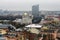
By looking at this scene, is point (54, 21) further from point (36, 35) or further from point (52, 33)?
point (36, 35)

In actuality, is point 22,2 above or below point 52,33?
above

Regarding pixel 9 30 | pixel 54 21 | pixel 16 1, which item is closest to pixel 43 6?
pixel 54 21

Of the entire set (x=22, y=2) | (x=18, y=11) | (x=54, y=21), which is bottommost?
(x=54, y=21)

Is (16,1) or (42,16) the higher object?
(16,1)

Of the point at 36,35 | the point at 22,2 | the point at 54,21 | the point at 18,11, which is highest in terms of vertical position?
the point at 22,2

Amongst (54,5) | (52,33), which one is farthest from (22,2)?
(52,33)

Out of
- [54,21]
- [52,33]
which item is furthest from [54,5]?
[52,33]

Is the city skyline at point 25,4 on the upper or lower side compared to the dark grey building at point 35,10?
upper

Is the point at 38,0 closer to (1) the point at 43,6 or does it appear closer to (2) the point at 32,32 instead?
(1) the point at 43,6

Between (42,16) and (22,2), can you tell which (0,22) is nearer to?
(22,2)

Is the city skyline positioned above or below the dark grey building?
above
